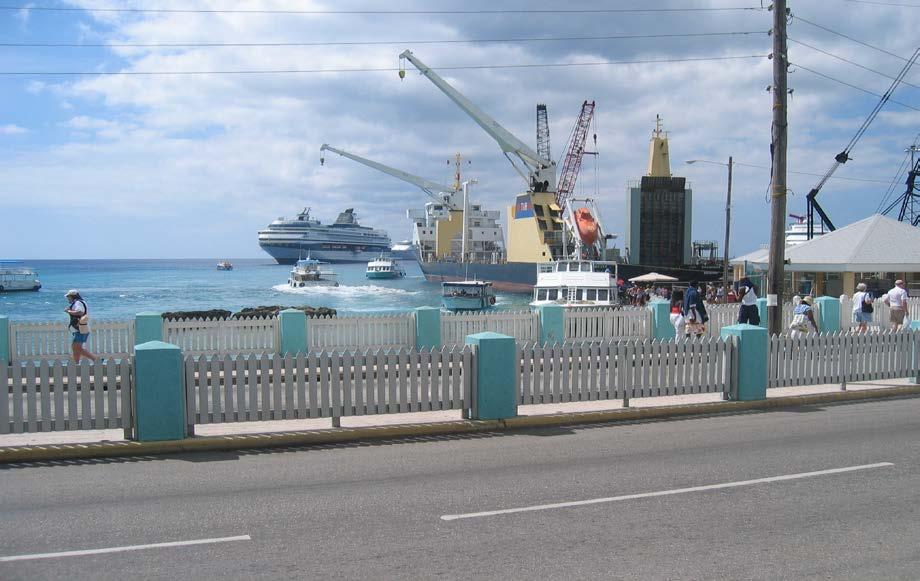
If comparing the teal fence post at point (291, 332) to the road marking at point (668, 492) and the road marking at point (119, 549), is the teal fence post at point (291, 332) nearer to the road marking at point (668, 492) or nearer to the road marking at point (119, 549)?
the road marking at point (668, 492)

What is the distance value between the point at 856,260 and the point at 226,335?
22.8 metres

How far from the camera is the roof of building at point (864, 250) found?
28.2m

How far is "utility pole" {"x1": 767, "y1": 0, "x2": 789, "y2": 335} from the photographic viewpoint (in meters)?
14.9

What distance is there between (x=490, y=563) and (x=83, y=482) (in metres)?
4.48

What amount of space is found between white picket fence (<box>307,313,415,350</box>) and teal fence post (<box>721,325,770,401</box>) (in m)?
8.65

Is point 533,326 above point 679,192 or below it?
below

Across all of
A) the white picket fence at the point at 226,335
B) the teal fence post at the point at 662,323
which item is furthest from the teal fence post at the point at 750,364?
the white picket fence at the point at 226,335

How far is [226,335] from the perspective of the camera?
17562 mm

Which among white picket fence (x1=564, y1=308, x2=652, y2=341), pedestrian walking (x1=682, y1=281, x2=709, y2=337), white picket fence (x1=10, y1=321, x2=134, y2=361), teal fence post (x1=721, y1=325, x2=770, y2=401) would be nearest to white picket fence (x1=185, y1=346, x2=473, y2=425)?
teal fence post (x1=721, y1=325, x2=770, y2=401)

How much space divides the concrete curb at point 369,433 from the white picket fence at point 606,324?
353 inches

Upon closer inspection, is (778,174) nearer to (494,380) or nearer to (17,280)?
(494,380)

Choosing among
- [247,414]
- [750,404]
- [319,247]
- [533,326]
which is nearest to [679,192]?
[533,326]

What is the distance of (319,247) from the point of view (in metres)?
172

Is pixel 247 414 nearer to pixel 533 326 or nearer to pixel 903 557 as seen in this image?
pixel 903 557
